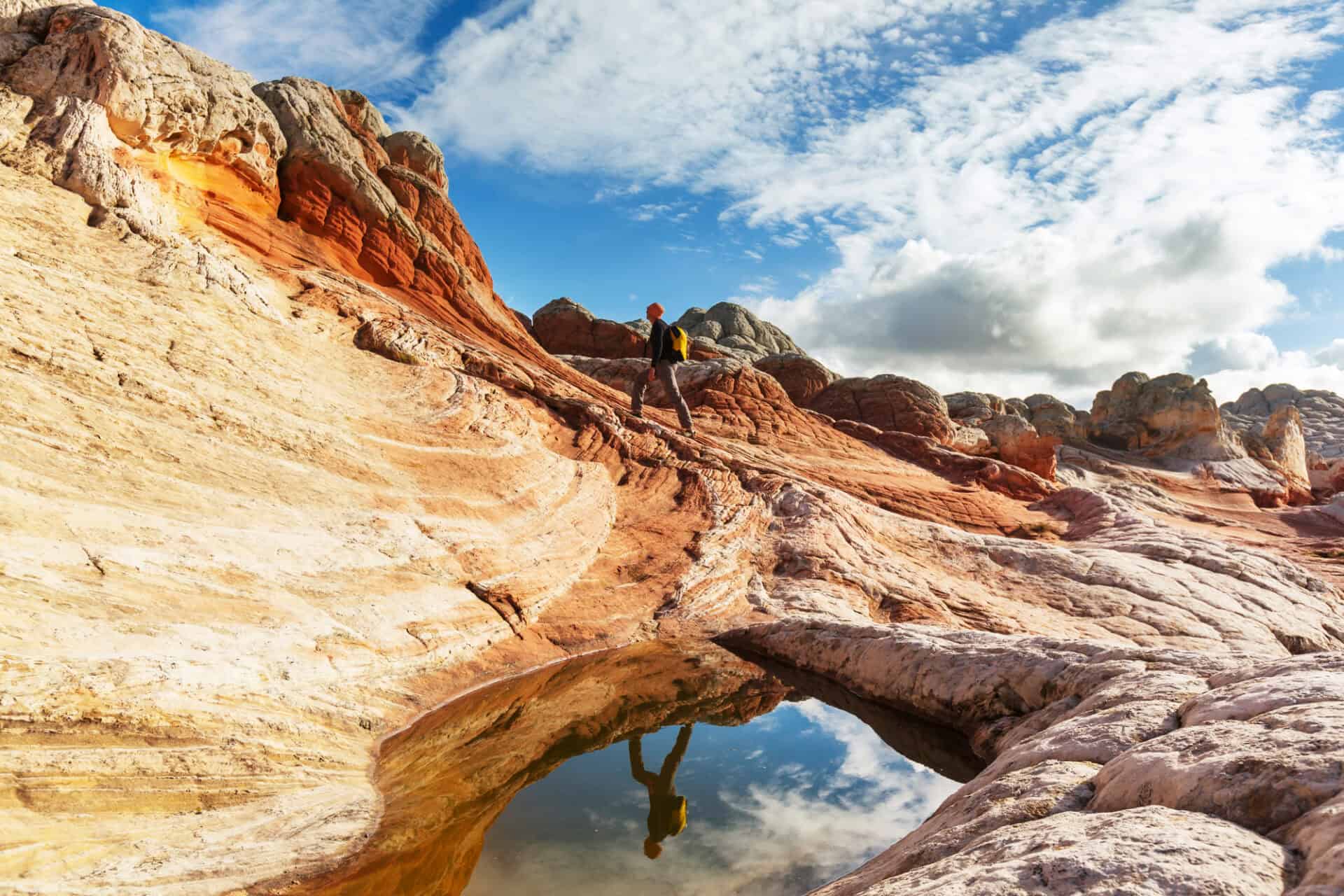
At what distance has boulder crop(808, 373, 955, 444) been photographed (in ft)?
113

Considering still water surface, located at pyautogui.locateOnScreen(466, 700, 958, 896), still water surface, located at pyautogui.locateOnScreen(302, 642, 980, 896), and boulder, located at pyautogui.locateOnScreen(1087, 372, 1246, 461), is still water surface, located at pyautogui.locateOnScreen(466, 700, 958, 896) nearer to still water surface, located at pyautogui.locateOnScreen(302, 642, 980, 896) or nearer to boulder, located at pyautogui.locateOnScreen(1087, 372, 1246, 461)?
still water surface, located at pyautogui.locateOnScreen(302, 642, 980, 896)

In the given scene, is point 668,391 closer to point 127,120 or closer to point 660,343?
point 660,343

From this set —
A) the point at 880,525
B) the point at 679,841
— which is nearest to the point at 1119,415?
the point at 880,525

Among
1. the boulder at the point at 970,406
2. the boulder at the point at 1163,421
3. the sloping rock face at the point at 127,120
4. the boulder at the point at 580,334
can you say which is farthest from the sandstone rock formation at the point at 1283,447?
the sloping rock face at the point at 127,120

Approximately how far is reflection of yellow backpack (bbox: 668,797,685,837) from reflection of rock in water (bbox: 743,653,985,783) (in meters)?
2.40

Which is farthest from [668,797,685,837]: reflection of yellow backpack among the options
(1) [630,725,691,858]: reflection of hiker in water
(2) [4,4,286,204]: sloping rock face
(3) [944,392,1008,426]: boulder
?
(3) [944,392,1008,426]: boulder

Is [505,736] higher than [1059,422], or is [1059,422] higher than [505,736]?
[1059,422]

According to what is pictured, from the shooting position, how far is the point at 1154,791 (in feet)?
11.5

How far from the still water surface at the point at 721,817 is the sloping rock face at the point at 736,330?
51664 mm

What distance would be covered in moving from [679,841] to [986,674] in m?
3.76

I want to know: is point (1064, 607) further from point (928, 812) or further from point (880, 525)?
point (928, 812)

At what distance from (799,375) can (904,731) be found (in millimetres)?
32334

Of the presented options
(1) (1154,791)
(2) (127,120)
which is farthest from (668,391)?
(1) (1154,791)

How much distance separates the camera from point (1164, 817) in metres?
3.11
